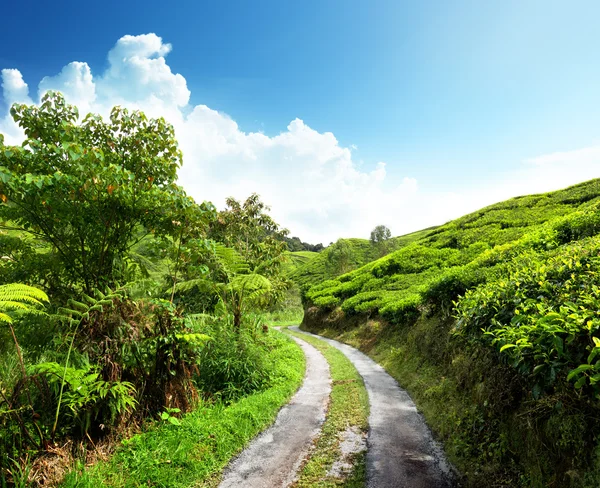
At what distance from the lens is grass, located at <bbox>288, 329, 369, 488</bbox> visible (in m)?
4.38

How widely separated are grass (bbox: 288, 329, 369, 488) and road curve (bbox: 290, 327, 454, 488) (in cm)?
16

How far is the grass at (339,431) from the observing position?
4379 mm

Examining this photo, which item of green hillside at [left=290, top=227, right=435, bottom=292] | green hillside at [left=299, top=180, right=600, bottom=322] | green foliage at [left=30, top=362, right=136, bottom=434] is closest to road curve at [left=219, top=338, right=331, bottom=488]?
green foliage at [left=30, top=362, right=136, bottom=434]

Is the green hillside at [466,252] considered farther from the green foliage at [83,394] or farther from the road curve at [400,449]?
the green foliage at [83,394]

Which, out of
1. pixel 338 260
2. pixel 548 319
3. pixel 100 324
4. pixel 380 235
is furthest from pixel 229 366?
pixel 380 235

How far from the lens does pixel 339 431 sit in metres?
5.89

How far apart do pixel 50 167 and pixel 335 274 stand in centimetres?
4191

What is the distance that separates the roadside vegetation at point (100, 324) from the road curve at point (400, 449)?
214 cm

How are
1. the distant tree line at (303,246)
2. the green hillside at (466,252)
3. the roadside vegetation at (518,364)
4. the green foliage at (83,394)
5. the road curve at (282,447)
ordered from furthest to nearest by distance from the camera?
the distant tree line at (303,246), the green hillside at (466,252), the road curve at (282,447), the green foliage at (83,394), the roadside vegetation at (518,364)

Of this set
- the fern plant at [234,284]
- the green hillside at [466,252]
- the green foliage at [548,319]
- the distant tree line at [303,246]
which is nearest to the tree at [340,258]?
the green hillside at [466,252]

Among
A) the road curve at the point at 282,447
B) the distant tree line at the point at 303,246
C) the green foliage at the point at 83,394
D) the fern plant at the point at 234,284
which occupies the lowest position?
the road curve at the point at 282,447

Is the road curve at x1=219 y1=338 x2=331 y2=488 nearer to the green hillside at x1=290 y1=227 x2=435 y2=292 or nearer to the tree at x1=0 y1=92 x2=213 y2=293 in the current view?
the tree at x1=0 y1=92 x2=213 y2=293

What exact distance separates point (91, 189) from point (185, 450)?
13.9 ft

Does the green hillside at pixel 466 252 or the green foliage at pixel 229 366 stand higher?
the green hillside at pixel 466 252
